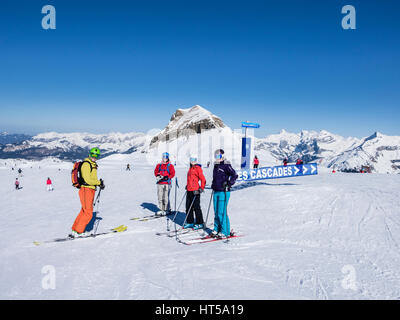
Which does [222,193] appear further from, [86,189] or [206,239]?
[86,189]

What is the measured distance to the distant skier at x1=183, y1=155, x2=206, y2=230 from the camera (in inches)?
287

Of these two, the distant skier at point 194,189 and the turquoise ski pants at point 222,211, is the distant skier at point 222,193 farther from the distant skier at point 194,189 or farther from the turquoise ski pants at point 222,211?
the distant skier at point 194,189

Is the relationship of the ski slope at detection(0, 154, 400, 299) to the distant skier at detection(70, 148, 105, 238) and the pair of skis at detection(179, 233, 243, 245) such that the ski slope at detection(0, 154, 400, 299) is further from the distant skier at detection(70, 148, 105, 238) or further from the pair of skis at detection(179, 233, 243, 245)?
the distant skier at detection(70, 148, 105, 238)

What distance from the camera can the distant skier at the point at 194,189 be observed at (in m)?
7.30

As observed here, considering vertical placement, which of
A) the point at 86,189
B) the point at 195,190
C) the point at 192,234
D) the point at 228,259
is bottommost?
the point at 192,234

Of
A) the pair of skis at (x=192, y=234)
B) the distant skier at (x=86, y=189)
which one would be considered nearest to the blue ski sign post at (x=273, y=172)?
the pair of skis at (x=192, y=234)

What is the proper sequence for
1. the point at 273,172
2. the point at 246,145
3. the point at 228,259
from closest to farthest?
the point at 228,259
the point at 273,172
the point at 246,145

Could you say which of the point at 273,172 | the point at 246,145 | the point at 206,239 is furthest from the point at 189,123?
the point at 206,239

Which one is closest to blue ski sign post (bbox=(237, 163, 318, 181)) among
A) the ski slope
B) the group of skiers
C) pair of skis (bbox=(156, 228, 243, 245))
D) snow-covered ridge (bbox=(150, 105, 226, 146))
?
the ski slope

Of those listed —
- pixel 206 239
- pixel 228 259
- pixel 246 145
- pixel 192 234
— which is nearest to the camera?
pixel 228 259

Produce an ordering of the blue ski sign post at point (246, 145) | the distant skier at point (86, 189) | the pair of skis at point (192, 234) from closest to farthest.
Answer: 1. the distant skier at point (86, 189)
2. the pair of skis at point (192, 234)
3. the blue ski sign post at point (246, 145)

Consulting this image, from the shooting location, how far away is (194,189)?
7430 mm
